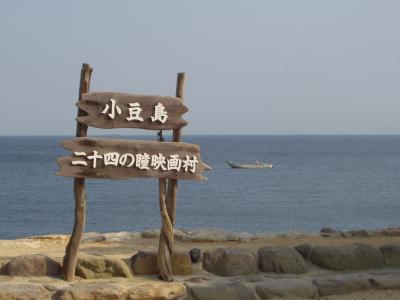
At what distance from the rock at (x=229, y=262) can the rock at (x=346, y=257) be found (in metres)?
0.99

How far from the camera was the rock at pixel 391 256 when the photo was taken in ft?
34.7

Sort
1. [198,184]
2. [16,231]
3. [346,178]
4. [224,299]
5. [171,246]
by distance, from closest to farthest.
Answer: [224,299] → [171,246] → [16,231] → [198,184] → [346,178]

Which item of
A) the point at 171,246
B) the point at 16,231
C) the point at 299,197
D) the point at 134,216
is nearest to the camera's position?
the point at 171,246

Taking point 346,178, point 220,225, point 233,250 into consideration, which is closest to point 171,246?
point 233,250

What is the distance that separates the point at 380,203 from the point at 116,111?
32495 mm

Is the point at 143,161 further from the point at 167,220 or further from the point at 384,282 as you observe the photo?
the point at 384,282

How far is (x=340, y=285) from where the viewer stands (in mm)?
9586

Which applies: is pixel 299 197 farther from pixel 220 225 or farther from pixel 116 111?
pixel 116 111

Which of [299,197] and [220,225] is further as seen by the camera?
[299,197]

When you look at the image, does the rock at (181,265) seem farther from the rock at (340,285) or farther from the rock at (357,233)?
the rock at (357,233)

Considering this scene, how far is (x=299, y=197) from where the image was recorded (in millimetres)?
42969

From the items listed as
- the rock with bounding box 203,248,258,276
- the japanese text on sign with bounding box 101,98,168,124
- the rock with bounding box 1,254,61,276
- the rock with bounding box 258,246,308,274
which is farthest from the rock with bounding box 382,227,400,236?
the rock with bounding box 1,254,61,276

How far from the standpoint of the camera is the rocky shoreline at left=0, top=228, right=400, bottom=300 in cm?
891

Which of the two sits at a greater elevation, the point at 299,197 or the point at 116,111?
the point at 116,111
